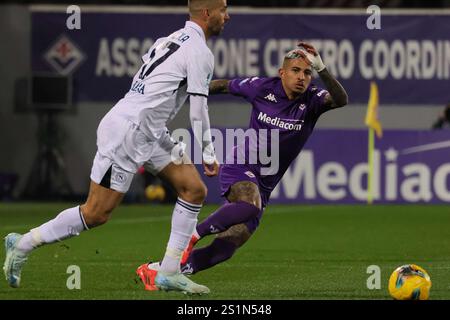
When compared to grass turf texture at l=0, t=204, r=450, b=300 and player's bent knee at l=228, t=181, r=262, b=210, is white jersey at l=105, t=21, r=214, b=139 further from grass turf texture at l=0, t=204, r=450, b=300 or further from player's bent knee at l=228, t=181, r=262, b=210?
grass turf texture at l=0, t=204, r=450, b=300

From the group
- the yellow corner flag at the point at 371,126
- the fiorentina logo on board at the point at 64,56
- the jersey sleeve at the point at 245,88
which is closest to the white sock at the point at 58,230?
the jersey sleeve at the point at 245,88

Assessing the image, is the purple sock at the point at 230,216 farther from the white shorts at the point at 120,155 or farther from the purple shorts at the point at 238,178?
the white shorts at the point at 120,155

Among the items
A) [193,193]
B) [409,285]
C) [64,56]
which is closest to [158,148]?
[193,193]

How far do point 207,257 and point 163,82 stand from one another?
58.7 inches

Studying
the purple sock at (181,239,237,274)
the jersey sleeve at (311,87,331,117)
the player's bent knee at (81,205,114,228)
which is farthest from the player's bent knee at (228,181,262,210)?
the player's bent knee at (81,205,114,228)

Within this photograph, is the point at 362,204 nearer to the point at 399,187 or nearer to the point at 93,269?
the point at 399,187

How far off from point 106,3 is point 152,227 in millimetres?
8146

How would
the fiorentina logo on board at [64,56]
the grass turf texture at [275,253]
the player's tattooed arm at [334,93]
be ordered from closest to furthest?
the grass turf texture at [275,253] → the player's tattooed arm at [334,93] → the fiorentina logo on board at [64,56]

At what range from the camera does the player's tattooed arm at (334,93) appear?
9.19 metres

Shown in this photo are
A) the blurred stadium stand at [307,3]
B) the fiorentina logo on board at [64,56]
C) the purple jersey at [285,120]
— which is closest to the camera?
the purple jersey at [285,120]

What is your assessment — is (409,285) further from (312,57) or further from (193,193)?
(312,57)

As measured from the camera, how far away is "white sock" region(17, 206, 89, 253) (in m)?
8.30

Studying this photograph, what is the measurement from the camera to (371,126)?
2055cm
